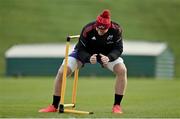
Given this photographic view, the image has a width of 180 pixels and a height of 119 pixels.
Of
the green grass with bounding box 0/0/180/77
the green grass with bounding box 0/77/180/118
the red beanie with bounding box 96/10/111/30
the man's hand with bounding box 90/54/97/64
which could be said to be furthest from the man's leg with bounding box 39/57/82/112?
the green grass with bounding box 0/0/180/77

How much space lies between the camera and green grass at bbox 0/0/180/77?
8950cm

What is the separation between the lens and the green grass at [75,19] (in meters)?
89.5

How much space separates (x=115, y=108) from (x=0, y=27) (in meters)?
78.4

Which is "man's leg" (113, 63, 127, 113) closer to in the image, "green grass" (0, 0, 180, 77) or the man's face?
the man's face

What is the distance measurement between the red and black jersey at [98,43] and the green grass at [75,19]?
70.3 meters

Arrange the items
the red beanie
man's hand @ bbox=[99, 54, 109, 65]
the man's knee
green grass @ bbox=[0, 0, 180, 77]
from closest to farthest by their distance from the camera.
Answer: the red beanie, man's hand @ bbox=[99, 54, 109, 65], the man's knee, green grass @ bbox=[0, 0, 180, 77]

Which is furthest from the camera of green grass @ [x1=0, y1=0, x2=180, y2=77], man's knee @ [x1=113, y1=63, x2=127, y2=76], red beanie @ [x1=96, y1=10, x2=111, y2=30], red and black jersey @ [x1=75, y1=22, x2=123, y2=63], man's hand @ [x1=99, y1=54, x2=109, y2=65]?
green grass @ [x1=0, y1=0, x2=180, y2=77]


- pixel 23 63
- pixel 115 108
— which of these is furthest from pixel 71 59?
pixel 23 63

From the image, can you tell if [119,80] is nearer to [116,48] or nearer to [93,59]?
[116,48]

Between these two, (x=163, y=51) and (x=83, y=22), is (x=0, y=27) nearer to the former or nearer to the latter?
(x=83, y=22)

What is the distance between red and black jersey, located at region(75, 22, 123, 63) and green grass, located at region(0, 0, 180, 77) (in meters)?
70.3

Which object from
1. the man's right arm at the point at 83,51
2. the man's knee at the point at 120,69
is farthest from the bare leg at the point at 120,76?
the man's right arm at the point at 83,51

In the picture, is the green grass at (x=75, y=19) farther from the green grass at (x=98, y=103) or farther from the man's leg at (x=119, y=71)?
the man's leg at (x=119, y=71)

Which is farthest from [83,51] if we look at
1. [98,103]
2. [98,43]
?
[98,103]
